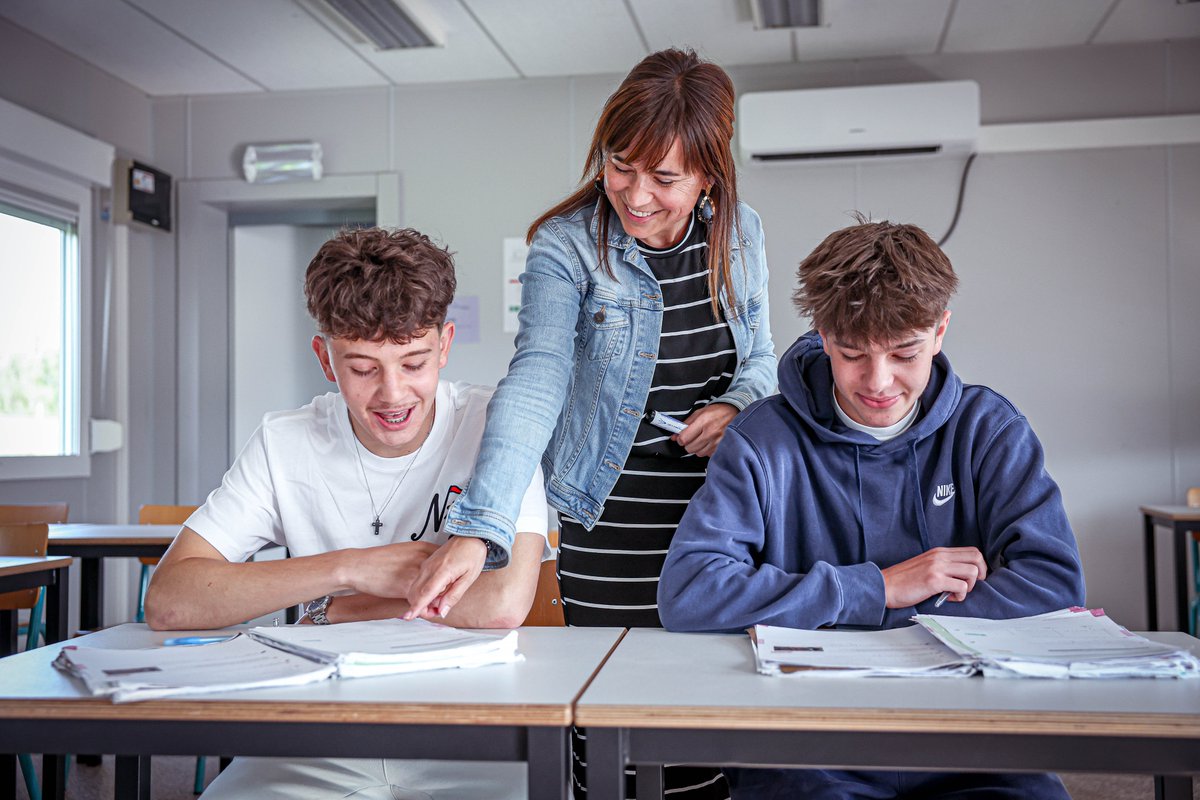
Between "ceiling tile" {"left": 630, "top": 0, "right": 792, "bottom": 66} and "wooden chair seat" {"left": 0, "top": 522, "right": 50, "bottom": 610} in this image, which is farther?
"ceiling tile" {"left": 630, "top": 0, "right": 792, "bottom": 66}

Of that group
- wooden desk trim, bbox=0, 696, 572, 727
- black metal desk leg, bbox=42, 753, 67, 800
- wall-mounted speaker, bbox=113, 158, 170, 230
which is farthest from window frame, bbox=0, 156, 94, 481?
wooden desk trim, bbox=0, 696, 572, 727

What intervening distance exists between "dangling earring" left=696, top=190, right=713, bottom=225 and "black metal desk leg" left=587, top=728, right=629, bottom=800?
3.17 feet

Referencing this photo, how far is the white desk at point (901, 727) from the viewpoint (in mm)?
820

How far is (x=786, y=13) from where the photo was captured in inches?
153

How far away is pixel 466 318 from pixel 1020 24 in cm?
262

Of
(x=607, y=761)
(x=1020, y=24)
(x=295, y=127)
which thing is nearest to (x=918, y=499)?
(x=607, y=761)

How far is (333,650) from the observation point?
3.44ft

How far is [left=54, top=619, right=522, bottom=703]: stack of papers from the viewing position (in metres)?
0.95

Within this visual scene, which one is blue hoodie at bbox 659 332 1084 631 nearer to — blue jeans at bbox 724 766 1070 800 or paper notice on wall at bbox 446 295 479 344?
blue jeans at bbox 724 766 1070 800

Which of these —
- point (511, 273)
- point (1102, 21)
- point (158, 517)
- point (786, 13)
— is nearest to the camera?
point (158, 517)

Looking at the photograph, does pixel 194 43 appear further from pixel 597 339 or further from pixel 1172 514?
pixel 1172 514

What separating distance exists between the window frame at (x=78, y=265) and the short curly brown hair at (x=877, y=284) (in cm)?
372

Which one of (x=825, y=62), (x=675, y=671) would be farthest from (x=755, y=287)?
(x=825, y=62)

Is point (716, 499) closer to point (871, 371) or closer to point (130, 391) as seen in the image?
point (871, 371)
